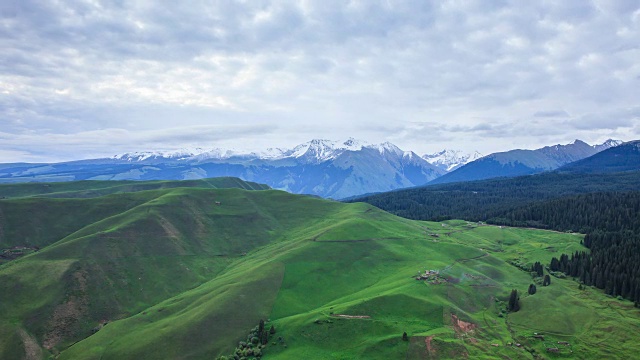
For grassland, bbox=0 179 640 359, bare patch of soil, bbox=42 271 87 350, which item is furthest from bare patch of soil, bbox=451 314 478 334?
bare patch of soil, bbox=42 271 87 350

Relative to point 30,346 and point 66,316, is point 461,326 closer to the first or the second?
point 66,316

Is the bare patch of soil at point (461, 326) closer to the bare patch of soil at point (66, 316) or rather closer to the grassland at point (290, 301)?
the grassland at point (290, 301)

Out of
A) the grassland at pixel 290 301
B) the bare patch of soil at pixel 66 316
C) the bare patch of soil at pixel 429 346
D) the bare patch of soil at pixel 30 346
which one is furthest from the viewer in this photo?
the bare patch of soil at pixel 66 316

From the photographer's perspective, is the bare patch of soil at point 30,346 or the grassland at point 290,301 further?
Result: the bare patch of soil at point 30,346

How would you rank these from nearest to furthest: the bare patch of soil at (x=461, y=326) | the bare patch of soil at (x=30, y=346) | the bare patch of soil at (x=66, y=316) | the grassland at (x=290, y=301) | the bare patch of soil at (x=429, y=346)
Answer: the bare patch of soil at (x=429, y=346), the grassland at (x=290, y=301), the bare patch of soil at (x=461, y=326), the bare patch of soil at (x=30, y=346), the bare patch of soil at (x=66, y=316)

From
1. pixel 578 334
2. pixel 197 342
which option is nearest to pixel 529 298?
pixel 578 334

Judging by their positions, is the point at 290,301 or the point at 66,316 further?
the point at 290,301

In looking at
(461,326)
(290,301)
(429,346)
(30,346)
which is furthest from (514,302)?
(30,346)

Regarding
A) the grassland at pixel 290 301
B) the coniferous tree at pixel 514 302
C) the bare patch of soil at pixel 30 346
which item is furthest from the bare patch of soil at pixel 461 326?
the bare patch of soil at pixel 30 346
